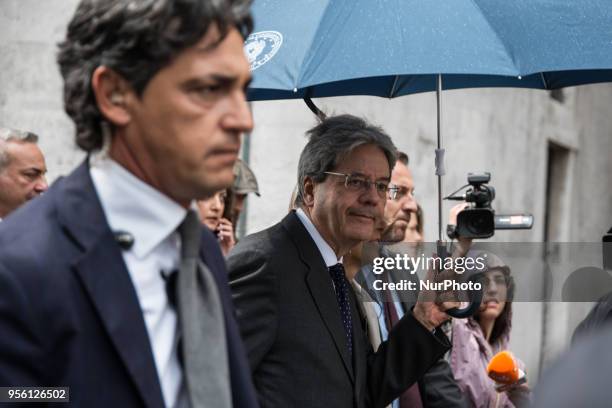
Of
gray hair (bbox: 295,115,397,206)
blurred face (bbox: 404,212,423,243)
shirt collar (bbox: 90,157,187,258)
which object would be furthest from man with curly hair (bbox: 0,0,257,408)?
blurred face (bbox: 404,212,423,243)

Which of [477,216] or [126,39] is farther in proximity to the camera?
[477,216]

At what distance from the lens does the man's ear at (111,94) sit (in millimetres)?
2250

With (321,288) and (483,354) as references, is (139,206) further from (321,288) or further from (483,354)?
(483,354)

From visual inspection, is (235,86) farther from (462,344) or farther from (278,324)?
(462,344)

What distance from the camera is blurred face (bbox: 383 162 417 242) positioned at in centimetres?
609

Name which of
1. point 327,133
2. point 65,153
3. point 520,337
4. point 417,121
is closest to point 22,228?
point 327,133

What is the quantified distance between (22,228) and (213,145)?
375 mm

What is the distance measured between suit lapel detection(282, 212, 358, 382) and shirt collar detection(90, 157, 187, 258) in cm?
182

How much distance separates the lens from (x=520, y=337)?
13898mm

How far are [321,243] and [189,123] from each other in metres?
2.12

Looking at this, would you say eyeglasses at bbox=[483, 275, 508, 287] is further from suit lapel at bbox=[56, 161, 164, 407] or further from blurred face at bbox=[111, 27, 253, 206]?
suit lapel at bbox=[56, 161, 164, 407]

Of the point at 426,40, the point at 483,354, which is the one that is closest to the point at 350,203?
the point at 426,40

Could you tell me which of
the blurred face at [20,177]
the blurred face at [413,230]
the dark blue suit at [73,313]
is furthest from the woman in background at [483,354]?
the dark blue suit at [73,313]

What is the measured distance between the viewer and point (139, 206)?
2.25m
